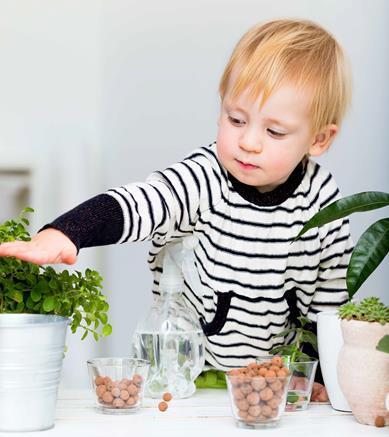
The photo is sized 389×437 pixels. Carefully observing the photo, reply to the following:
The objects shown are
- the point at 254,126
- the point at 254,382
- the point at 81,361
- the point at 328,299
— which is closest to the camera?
the point at 254,382

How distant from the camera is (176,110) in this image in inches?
72.9

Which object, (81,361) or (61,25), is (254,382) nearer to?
(81,361)

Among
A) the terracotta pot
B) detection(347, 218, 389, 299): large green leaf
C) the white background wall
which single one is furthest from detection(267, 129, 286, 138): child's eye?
the white background wall

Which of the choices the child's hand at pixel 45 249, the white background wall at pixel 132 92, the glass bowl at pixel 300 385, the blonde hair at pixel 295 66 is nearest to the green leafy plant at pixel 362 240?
the glass bowl at pixel 300 385

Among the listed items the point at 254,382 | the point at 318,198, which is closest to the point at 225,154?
the point at 318,198

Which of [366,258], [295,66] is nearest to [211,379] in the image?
[366,258]

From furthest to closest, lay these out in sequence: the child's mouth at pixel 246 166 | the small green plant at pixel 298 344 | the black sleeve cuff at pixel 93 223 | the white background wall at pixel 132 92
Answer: the white background wall at pixel 132 92
the child's mouth at pixel 246 166
the small green plant at pixel 298 344
the black sleeve cuff at pixel 93 223

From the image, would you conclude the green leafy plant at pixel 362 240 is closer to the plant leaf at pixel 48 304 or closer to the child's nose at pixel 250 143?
the child's nose at pixel 250 143

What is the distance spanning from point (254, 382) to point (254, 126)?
39 cm

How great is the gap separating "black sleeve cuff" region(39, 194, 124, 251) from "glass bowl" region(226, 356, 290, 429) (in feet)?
0.76

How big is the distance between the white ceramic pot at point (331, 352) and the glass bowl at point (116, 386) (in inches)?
9.2

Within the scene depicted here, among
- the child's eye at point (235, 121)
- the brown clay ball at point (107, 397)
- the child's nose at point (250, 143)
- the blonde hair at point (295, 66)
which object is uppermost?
the blonde hair at point (295, 66)

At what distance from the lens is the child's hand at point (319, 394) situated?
3.86ft

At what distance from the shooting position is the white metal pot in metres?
0.94
